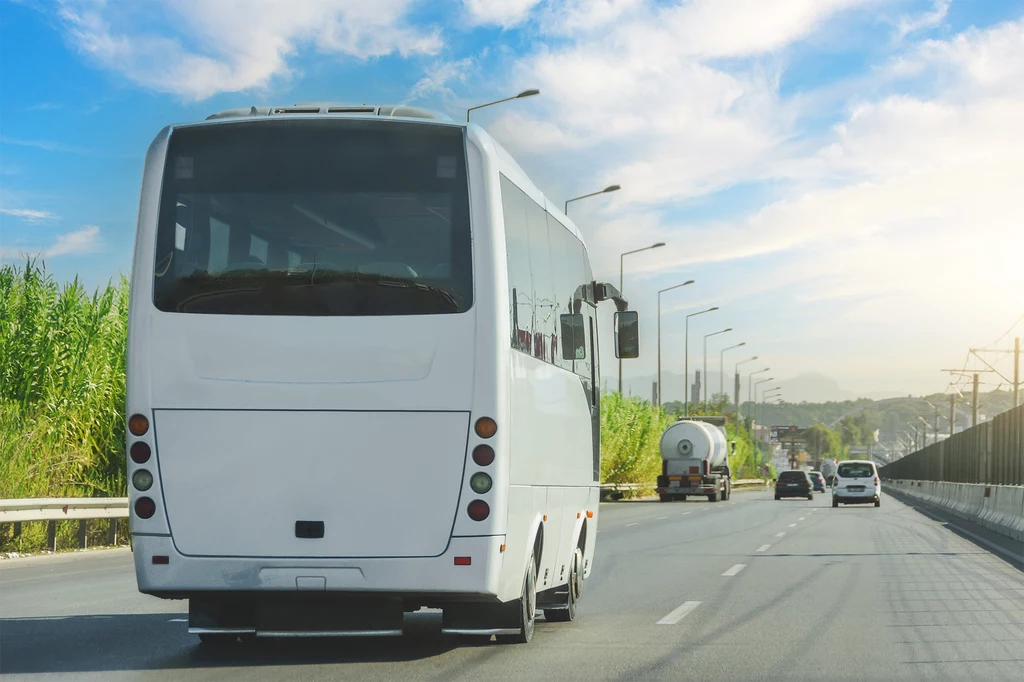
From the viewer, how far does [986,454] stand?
48500mm

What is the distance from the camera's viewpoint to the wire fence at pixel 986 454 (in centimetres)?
3822

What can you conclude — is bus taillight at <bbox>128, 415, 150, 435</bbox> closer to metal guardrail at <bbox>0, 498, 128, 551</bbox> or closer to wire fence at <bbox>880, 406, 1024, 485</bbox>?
metal guardrail at <bbox>0, 498, 128, 551</bbox>

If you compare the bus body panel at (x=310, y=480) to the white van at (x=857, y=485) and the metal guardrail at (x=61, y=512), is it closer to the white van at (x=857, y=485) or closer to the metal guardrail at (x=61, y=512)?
the metal guardrail at (x=61, y=512)

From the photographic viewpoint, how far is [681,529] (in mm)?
28203

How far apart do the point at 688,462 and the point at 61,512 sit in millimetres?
39197

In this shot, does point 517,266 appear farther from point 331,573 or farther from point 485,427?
point 331,573

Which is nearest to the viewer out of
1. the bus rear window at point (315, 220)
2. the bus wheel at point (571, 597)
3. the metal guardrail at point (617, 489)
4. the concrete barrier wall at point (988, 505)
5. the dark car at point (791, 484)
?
the bus rear window at point (315, 220)

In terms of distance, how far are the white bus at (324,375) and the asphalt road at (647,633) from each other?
0.51m

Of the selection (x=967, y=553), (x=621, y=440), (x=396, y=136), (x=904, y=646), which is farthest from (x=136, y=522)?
(x=621, y=440)

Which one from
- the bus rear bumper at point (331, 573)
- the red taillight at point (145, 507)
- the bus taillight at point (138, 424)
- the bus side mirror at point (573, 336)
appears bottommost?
the bus rear bumper at point (331, 573)

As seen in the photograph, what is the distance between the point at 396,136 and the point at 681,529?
20650 mm

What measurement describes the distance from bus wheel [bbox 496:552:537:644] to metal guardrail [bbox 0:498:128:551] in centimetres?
960

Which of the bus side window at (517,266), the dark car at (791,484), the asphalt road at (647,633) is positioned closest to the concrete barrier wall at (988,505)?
the asphalt road at (647,633)

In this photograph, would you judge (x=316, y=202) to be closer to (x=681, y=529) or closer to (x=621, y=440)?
(x=681, y=529)
